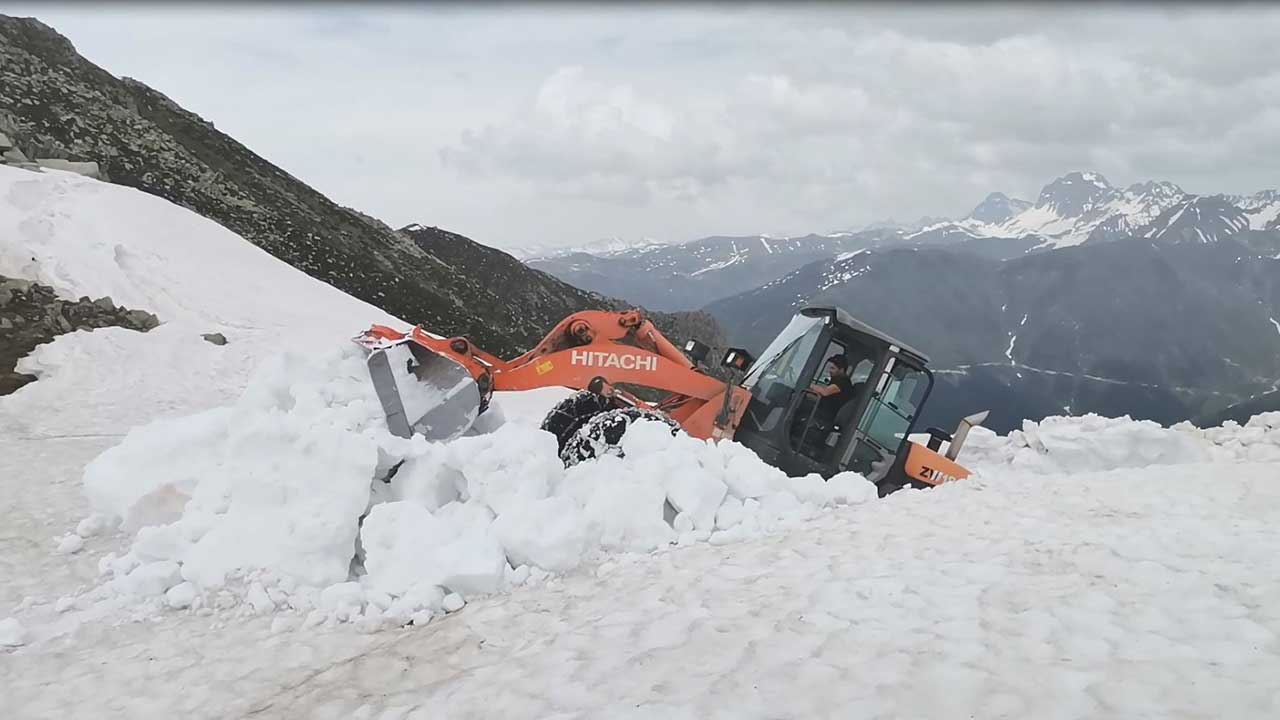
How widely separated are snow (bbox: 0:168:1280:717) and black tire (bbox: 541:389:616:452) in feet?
2.79

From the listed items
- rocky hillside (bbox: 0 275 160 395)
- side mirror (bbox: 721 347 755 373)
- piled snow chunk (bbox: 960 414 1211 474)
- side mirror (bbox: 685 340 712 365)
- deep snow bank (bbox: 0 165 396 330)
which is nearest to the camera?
side mirror (bbox: 685 340 712 365)

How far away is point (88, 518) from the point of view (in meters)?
7.15

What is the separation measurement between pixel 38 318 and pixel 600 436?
13.0 m

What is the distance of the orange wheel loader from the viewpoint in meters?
7.77

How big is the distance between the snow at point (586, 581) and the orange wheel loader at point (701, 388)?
1.89ft

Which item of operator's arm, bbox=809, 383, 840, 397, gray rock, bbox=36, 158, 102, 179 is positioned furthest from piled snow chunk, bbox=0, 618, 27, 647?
gray rock, bbox=36, 158, 102, 179

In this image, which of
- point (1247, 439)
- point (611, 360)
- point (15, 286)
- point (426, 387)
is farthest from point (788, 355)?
point (15, 286)

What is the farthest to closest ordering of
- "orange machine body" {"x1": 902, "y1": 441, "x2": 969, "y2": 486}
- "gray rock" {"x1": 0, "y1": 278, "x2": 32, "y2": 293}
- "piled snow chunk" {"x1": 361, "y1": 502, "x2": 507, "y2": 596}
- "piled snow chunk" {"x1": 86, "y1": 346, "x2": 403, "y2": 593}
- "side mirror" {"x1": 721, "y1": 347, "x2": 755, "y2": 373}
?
"gray rock" {"x1": 0, "y1": 278, "x2": 32, "y2": 293}
"side mirror" {"x1": 721, "y1": 347, "x2": 755, "y2": 373}
"orange machine body" {"x1": 902, "y1": 441, "x2": 969, "y2": 486}
"piled snow chunk" {"x1": 86, "y1": 346, "x2": 403, "y2": 593}
"piled snow chunk" {"x1": 361, "y1": 502, "x2": 507, "y2": 596}

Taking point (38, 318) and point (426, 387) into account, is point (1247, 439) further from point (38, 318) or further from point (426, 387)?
point (38, 318)

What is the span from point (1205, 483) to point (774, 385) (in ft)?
15.3

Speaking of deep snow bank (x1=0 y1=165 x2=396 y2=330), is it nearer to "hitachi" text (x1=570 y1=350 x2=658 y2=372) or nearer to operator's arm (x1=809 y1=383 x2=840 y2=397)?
"hitachi" text (x1=570 y1=350 x2=658 y2=372)

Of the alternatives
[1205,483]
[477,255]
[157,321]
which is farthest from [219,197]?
[1205,483]

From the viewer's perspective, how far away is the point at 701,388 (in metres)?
9.18

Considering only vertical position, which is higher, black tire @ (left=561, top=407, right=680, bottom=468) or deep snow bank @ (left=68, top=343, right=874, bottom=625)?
black tire @ (left=561, top=407, right=680, bottom=468)
